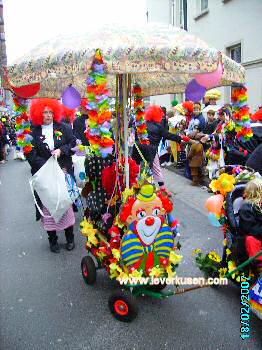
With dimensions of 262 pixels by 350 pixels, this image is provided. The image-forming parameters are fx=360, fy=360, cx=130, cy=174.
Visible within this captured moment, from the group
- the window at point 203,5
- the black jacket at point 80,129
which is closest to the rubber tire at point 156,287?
the black jacket at point 80,129

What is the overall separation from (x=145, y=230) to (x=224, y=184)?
803mm

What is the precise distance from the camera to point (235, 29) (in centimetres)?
1104

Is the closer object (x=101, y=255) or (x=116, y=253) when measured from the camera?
(x=116, y=253)

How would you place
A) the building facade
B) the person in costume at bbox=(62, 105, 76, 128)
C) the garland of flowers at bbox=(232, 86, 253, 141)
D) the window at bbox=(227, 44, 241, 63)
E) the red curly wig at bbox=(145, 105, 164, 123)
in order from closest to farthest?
the garland of flowers at bbox=(232, 86, 253, 141)
the person in costume at bbox=(62, 105, 76, 128)
the red curly wig at bbox=(145, 105, 164, 123)
the building facade
the window at bbox=(227, 44, 241, 63)

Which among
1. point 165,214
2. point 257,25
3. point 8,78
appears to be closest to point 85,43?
point 8,78

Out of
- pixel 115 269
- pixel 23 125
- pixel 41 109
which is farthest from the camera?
pixel 41 109

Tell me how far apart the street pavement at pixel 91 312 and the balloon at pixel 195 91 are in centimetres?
183

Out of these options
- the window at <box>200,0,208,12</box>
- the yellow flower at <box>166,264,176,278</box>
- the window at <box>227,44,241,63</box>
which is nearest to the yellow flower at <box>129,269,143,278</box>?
the yellow flower at <box>166,264,176,278</box>

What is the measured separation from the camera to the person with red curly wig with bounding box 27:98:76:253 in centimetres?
443

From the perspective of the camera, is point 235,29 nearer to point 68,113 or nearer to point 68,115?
point 68,115

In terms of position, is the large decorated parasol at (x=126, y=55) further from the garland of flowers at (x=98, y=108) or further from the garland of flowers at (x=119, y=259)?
the garland of flowers at (x=119, y=259)

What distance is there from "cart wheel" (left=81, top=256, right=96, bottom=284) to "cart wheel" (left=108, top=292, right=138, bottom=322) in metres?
0.53

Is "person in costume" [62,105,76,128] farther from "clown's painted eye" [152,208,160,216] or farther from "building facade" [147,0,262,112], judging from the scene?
"building facade" [147,0,262,112]

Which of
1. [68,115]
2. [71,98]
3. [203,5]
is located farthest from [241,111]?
[203,5]
